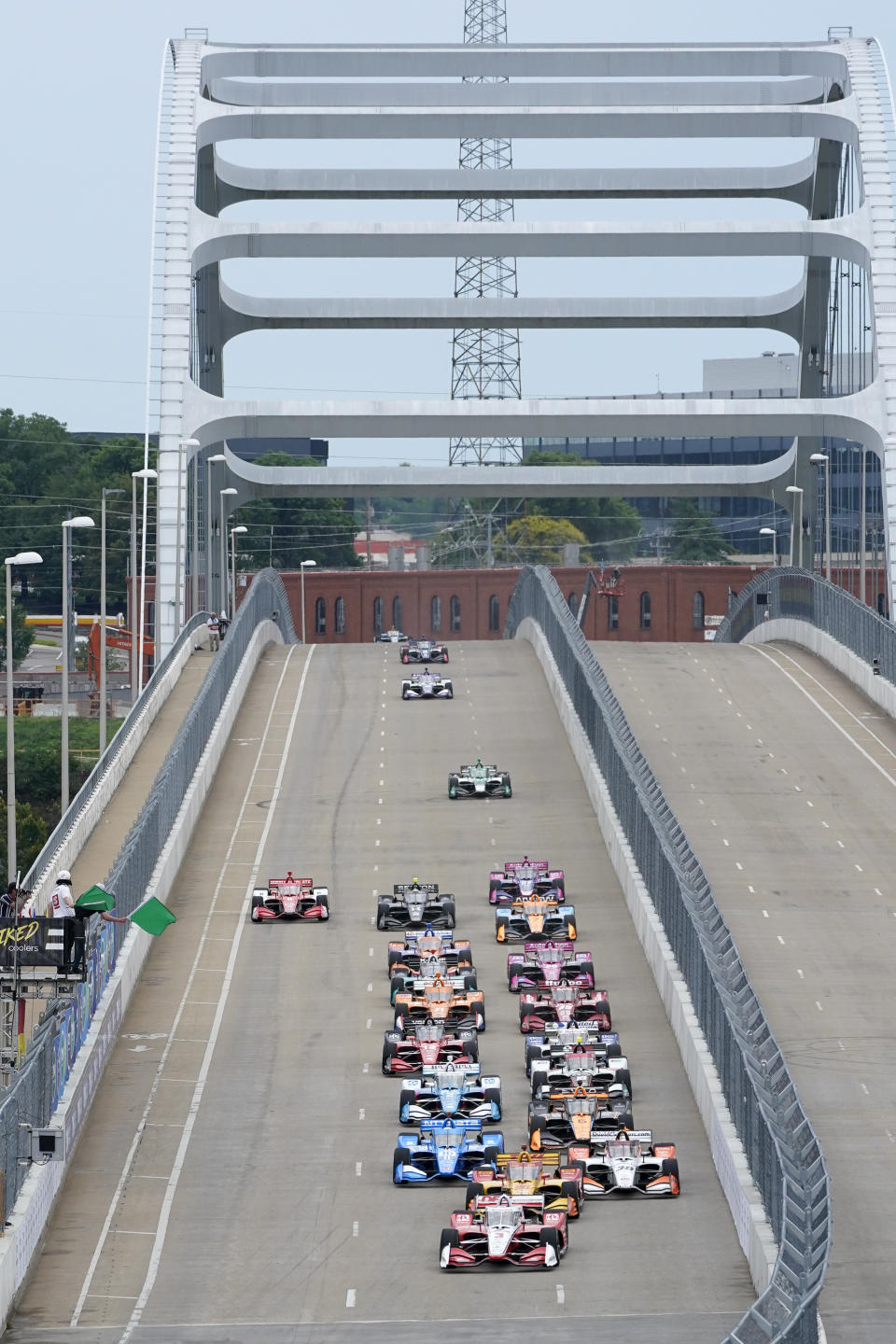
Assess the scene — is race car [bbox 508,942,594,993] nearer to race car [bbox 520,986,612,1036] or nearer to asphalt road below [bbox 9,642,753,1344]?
asphalt road below [bbox 9,642,753,1344]

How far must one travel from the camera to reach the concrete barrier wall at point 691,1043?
28781 millimetres

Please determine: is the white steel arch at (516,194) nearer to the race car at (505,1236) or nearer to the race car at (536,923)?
the race car at (536,923)

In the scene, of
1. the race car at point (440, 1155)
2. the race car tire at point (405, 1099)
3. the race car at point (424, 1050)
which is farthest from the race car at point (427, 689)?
the race car at point (440, 1155)

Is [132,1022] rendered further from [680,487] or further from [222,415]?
[680,487]

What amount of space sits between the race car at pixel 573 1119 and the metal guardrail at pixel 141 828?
6712mm

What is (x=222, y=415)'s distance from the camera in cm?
9250

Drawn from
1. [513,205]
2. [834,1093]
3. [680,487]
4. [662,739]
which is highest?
[513,205]

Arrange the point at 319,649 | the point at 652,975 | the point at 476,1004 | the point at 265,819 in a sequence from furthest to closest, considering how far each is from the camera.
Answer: the point at 319,649 → the point at 265,819 → the point at 652,975 → the point at 476,1004

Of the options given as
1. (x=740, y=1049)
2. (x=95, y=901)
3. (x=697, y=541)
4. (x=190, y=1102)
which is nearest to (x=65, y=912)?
(x=95, y=901)

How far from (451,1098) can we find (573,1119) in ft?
7.10

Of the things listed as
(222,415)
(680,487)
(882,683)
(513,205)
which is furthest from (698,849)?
(513,205)

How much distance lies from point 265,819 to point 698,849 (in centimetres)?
1070

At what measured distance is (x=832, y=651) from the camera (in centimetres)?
7869

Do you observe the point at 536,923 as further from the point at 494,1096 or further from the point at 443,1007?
the point at 494,1096
